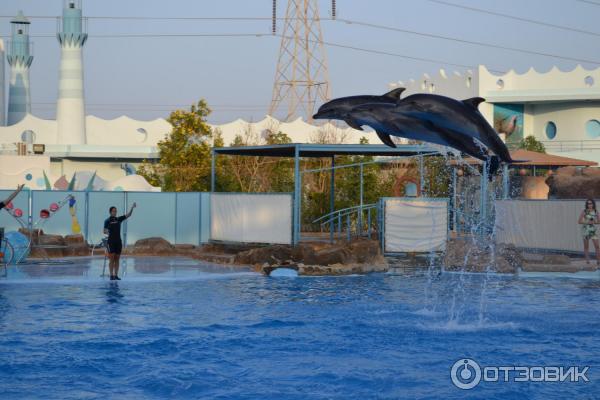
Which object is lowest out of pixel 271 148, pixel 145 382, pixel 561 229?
pixel 145 382

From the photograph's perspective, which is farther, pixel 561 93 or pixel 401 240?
pixel 561 93

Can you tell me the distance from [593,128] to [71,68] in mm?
32694

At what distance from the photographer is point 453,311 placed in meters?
14.1

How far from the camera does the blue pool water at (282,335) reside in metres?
9.52

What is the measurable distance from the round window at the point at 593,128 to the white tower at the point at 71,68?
30796 millimetres

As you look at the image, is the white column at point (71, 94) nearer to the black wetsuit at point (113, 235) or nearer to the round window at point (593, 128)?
the round window at point (593, 128)

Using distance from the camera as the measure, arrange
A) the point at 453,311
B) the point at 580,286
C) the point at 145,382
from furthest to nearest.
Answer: the point at 580,286 → the point at 453,311 → the point at 145,382

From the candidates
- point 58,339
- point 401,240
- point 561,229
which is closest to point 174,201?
point 401,240

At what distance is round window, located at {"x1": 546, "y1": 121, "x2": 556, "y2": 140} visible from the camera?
5378 centimetres

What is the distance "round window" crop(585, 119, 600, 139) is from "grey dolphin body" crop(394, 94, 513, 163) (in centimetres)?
4489

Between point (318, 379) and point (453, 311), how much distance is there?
4938mm

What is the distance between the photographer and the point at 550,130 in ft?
177

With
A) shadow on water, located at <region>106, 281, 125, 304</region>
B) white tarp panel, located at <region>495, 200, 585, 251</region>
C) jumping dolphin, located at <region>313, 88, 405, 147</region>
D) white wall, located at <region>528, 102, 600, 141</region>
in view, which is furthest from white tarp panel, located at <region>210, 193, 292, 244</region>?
white wall, located at <region>528, 102, 600, 141</region>

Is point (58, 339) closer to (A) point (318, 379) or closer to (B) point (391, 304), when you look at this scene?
(A) point (318, 379)
